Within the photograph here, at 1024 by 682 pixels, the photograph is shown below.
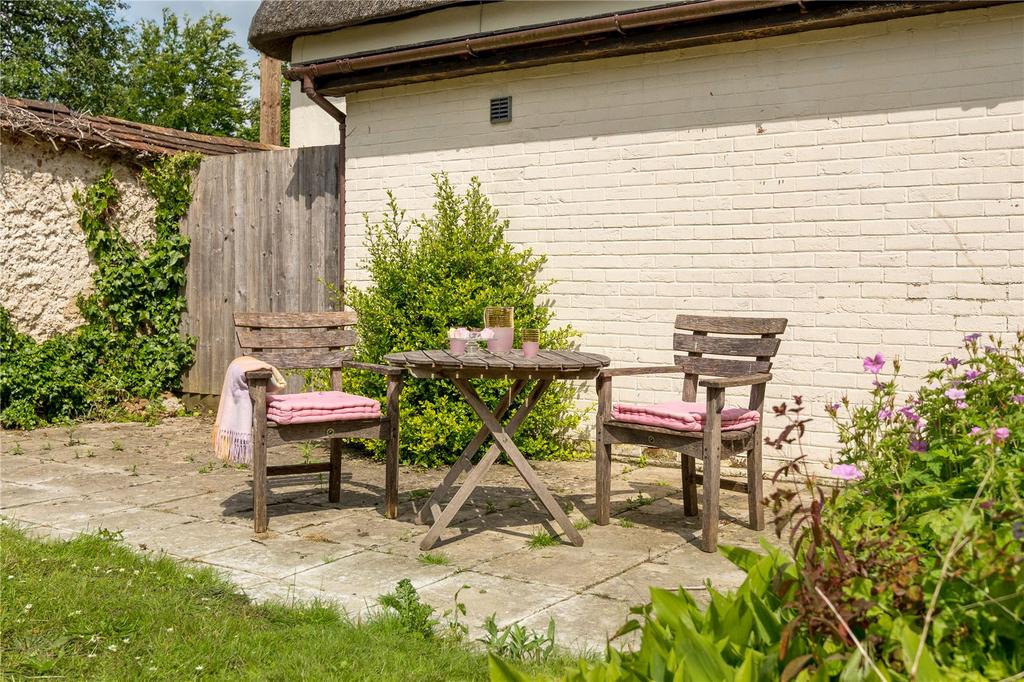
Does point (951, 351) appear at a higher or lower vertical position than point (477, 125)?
lower

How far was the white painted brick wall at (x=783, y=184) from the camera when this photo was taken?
465cm

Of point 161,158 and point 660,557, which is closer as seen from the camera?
point 660,557

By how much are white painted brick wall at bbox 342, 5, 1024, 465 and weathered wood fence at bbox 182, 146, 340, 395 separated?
39.4 inches

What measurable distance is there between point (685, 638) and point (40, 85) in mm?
24640

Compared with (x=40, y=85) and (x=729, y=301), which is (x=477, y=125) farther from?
(x=40, y=85)

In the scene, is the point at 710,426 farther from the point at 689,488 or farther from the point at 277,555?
the point at 277,555

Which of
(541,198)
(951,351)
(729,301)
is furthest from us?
(541,198)

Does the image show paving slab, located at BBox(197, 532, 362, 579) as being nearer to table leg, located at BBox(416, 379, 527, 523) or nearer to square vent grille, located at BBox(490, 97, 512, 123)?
table leg, located at BBox(416, 379, 527, 523)

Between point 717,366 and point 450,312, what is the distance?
5.81 feet

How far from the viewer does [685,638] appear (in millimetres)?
1372

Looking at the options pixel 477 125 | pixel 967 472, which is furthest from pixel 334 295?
pixel 967 472

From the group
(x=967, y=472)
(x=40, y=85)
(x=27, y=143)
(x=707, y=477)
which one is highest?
(x=40, y=85)

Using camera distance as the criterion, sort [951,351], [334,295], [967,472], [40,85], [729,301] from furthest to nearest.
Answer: [40,85] → [334,295] → [729,301] → [951,351] → [967,472]

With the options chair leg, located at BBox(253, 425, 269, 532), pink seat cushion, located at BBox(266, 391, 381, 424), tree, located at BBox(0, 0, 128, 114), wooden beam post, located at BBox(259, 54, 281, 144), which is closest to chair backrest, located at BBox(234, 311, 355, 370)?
pink seat cushion, located at BBox(266, 391, 381, 424)
